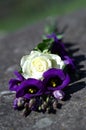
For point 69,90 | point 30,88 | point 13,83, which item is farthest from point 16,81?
point 69,90

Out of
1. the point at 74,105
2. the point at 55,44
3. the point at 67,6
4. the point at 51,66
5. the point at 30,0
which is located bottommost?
the point at 74,105

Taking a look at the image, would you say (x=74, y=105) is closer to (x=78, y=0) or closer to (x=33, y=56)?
(x=33, y=56)

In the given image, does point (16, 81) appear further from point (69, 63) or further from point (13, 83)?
point (69, 63)

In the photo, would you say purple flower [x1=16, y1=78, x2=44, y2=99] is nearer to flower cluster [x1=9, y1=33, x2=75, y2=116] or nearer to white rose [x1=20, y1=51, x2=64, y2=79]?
flower cluster [x1=9, y1=33, x2=75, y2=116]

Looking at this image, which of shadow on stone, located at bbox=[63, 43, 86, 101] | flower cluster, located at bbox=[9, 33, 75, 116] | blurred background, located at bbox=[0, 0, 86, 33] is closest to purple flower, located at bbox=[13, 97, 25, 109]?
flower cluster, located at bbox=[9, 33, 75, 116]

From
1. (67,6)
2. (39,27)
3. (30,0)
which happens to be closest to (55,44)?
(39,27)

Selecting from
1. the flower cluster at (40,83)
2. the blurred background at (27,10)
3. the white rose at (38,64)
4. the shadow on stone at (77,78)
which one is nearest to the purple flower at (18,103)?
the flower cluster at (40,83)
